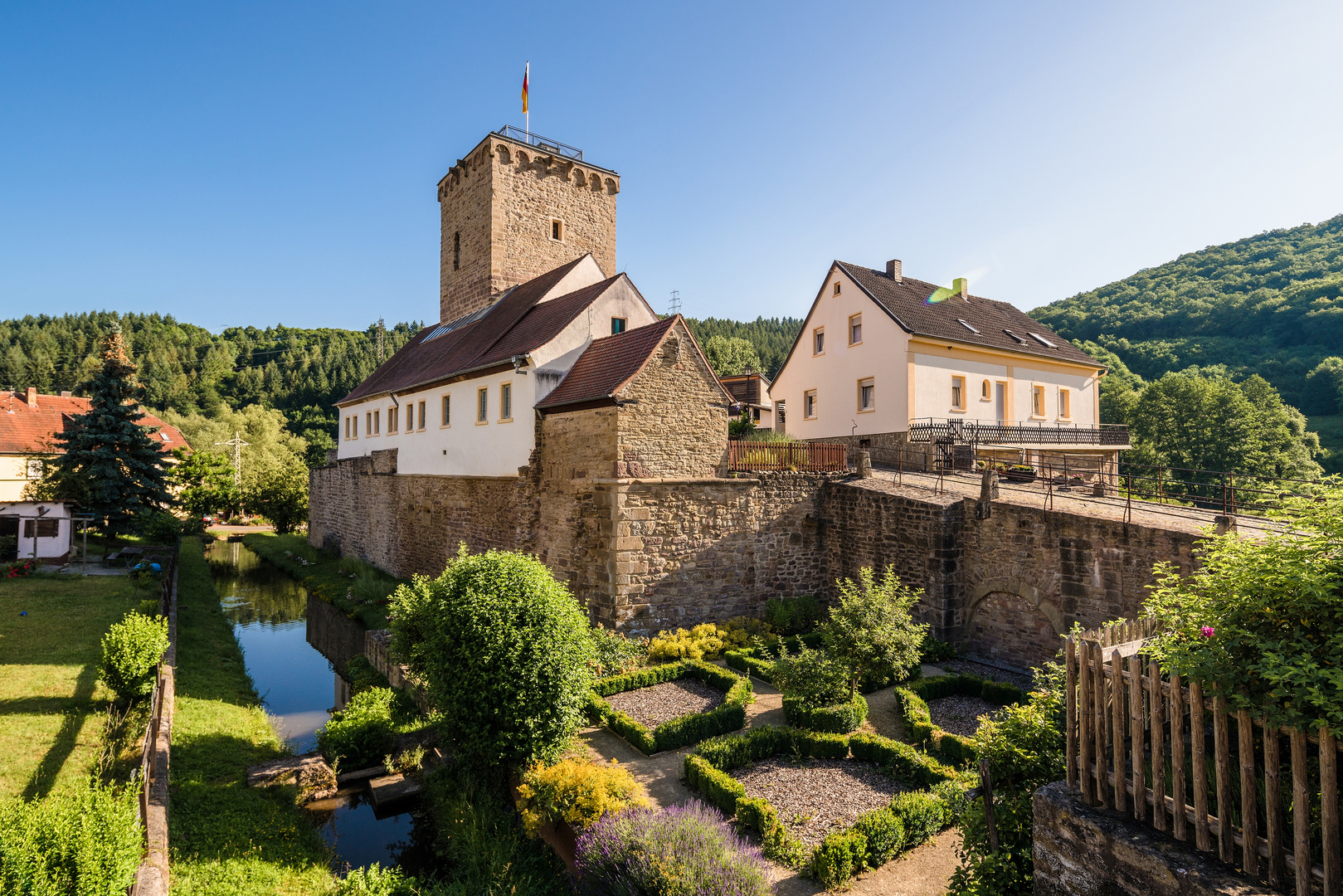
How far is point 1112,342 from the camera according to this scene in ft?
178

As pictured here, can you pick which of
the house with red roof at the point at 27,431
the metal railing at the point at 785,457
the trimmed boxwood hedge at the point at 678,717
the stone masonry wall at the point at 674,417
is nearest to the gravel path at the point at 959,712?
the trimmed boxwood hedge at the point at 678,717

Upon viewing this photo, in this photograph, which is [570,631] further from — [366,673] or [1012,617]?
[1012,617]

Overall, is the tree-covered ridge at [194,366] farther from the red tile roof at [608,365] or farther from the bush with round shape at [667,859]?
the bush with round shape at [667,859]

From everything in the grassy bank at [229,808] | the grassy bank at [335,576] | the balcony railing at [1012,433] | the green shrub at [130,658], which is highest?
the balcony railing at [1012,433]

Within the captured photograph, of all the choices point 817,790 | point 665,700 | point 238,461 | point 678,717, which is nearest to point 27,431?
point 238,461

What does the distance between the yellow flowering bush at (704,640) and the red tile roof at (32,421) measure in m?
31.4

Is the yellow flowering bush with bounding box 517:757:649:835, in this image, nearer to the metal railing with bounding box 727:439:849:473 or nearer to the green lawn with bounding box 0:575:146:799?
the green lawn with bounding box 0:575:146:799

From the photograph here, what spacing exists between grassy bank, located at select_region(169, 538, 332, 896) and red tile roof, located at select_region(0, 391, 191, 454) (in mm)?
25396

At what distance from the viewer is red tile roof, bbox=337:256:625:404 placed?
17984 mm

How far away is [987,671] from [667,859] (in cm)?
988

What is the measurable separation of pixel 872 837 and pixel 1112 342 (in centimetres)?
6034

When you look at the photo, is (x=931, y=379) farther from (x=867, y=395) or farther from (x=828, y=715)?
(x=828, y=715)

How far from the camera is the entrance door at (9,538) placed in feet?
73.0

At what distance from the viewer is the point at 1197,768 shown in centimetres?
389
